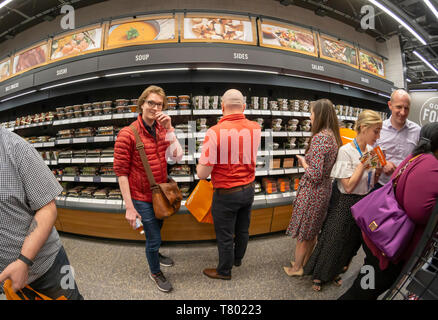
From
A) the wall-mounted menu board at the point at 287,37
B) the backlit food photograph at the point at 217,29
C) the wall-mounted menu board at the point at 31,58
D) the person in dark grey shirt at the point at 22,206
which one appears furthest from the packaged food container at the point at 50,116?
the wall-mounted menu board at the point at 287,37

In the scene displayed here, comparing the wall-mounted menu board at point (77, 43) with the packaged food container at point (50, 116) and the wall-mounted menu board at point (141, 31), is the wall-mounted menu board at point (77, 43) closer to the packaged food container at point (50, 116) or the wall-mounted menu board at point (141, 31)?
the wall-mounted menu board at point (141, 31)

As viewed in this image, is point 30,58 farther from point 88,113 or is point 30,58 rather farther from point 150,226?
point 150,226

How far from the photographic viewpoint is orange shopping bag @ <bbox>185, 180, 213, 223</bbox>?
203cm

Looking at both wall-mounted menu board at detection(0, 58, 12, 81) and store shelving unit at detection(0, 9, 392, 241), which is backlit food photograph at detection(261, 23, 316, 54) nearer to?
store shelving unit at detection(0, 9, 392, 241)

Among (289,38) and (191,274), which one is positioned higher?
(289,38)

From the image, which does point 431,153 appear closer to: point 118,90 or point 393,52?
point 118,90

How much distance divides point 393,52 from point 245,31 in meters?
4.57

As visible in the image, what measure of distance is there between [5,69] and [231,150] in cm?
515

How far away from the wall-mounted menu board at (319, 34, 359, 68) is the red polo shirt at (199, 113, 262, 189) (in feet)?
9.03

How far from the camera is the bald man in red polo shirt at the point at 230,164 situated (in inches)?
54.2

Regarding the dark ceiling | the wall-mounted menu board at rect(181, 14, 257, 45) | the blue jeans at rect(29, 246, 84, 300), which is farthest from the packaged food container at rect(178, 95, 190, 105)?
the dark ceiling

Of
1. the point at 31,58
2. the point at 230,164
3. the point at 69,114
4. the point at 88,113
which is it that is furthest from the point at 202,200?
the point at 31,58

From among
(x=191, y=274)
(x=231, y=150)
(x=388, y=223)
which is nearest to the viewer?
(x=388, y=223)

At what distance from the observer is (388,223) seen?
0.88 metres
